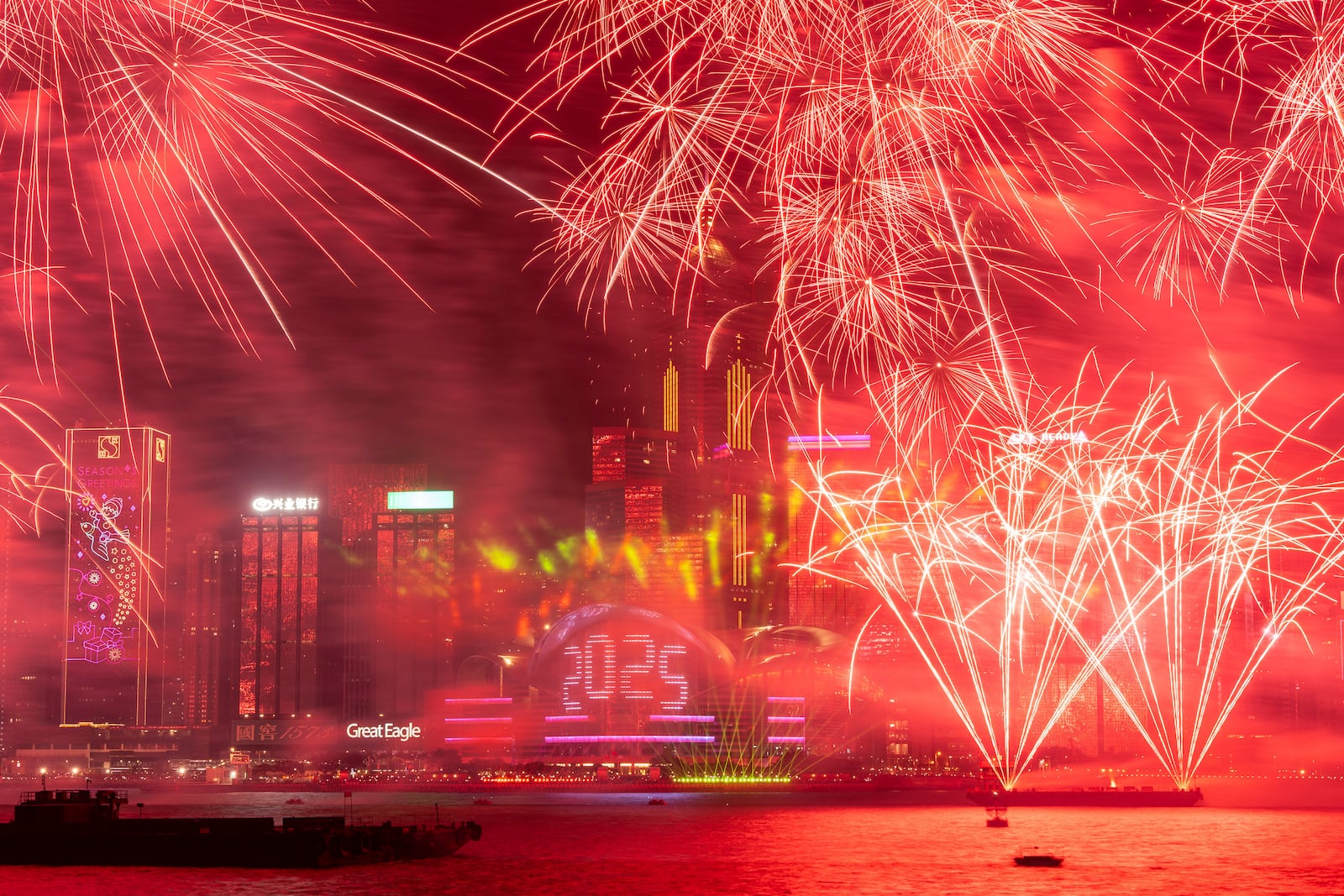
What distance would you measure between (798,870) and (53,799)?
38.1 meters

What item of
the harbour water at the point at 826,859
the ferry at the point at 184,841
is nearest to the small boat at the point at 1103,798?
the harbour water at the point at 826,859

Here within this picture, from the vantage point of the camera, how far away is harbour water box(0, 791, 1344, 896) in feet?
199

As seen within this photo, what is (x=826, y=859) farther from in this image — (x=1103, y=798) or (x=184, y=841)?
(x=1103, y=798)

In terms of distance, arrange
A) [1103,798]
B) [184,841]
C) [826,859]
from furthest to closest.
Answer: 1. [1103,798]
2. [826,859]
3. [184,841]

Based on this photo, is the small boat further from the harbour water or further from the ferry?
the ferry

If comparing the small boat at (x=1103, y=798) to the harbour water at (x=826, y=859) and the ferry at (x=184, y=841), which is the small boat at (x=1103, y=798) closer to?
the harbour water at (x=826, y=859)

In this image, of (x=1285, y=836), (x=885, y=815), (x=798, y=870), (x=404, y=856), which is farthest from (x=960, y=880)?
(x=885, y=815)

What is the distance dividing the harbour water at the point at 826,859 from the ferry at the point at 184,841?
1.12 m

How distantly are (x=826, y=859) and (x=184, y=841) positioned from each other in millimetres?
30886

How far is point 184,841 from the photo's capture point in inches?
2785

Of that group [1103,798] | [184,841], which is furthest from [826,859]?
[1103,798]

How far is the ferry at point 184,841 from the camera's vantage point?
6862 centimetres

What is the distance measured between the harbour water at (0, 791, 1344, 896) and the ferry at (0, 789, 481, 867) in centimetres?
112

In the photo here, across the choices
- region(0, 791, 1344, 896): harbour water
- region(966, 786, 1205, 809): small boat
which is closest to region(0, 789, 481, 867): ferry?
region(0, 791, 1344, 896): harbour water
